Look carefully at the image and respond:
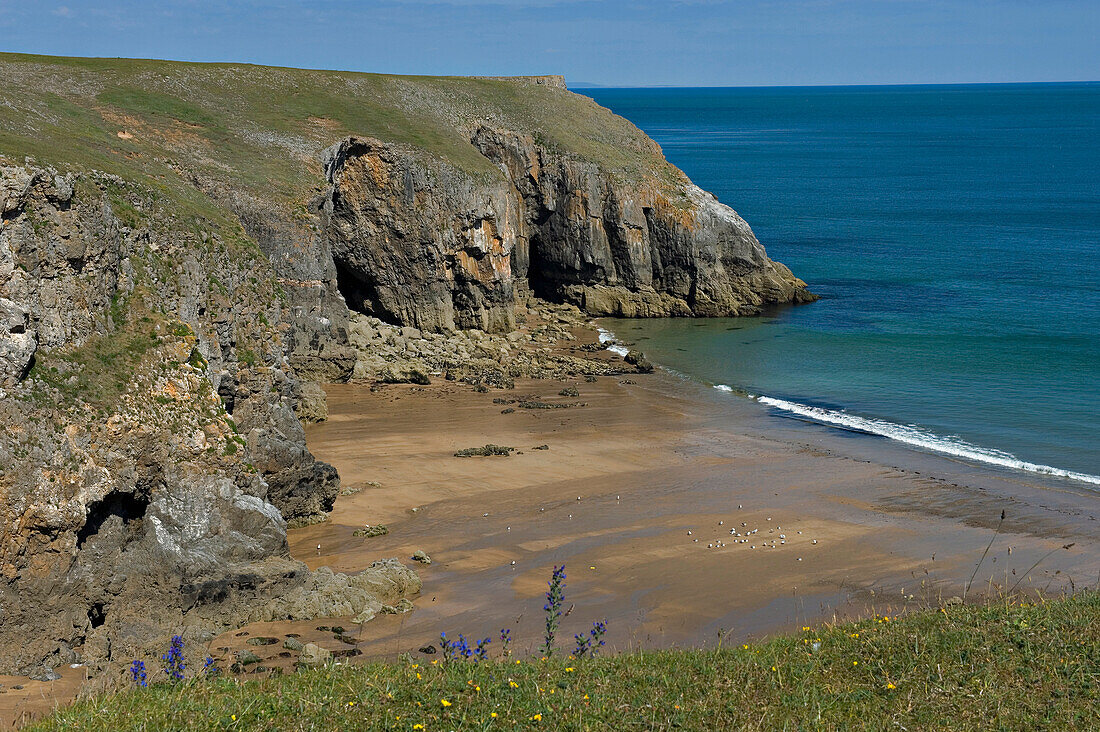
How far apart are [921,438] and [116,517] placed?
25.6m

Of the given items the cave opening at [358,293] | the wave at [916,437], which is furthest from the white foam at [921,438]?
the cave opening at [358,293]

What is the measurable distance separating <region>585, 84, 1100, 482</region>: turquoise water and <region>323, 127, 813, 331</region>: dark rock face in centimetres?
271

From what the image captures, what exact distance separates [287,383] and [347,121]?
86.1ft

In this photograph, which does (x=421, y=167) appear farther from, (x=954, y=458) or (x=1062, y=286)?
(x=1062, y=286)

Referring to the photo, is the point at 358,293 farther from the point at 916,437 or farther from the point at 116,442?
the point at 116,442

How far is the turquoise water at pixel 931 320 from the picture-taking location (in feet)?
120

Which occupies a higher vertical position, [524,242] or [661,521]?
[524,242]

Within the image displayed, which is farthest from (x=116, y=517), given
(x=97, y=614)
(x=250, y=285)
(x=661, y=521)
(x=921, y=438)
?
(x=921, y=438)

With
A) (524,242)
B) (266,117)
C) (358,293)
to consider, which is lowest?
(358,293)

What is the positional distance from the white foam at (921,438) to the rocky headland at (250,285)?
978cm

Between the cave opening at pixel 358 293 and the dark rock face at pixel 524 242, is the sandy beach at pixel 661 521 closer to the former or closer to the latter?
the cave opening at pixel 358 293

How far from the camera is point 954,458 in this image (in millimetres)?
31953

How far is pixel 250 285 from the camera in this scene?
930 inches

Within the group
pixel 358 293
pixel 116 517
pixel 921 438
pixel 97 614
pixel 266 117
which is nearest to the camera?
pixel 97 614
